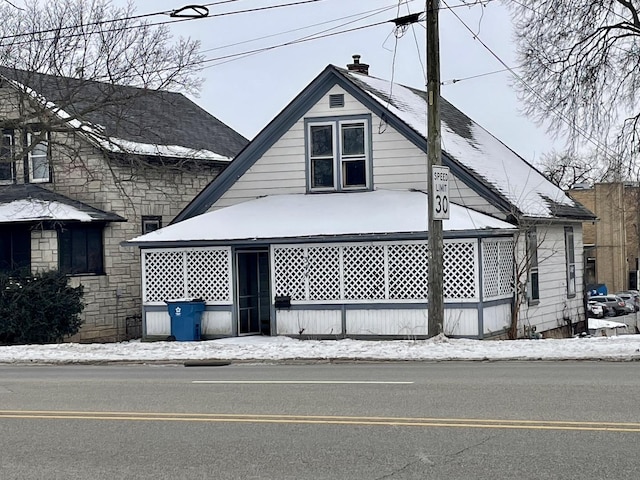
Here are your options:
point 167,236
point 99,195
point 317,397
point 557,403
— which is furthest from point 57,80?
point 557,403

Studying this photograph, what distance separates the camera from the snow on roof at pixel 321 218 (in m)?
22.3

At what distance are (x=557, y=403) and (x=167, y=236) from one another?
14833mm

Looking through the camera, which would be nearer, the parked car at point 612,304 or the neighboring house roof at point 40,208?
the neighboring house roof at point 40,208

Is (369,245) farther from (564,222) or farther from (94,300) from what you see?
(94,300)

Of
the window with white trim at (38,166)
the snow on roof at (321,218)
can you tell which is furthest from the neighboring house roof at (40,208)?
the snow on roof at (321,218)

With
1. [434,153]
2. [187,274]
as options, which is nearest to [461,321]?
[434,153]

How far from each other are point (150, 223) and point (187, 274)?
20.7 feet

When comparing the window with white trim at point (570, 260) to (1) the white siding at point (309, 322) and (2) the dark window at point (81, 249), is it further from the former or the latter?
(2) the dark window at point (81, 249)

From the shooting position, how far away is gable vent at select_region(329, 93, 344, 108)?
2486 cm

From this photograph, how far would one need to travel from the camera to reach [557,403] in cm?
1123

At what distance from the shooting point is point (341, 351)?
18.9 meters

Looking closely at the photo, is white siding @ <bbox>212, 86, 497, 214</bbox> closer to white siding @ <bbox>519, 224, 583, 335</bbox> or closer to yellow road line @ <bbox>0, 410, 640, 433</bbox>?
white siding @ <bbox>519, 224, 583, 335</bbox>

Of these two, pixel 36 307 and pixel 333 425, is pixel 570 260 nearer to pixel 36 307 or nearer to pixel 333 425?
pixel 36 307

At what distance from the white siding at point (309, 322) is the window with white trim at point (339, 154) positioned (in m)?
3.62
